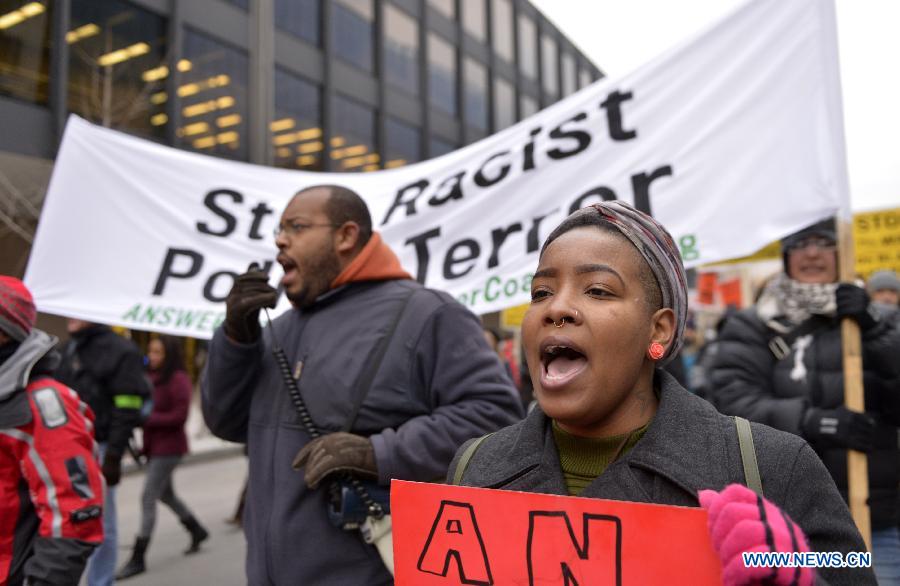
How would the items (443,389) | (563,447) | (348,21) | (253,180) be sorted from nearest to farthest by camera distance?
(563,447) → (443,389) → (253,180) → (348,21)

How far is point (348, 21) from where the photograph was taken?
20.4 m

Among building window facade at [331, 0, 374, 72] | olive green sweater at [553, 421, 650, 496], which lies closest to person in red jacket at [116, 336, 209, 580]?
olive green sweater at [553, 421, 650, 496]

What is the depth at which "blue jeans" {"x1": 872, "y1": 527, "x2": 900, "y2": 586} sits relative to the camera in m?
2.70

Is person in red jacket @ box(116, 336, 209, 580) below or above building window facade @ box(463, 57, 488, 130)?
below

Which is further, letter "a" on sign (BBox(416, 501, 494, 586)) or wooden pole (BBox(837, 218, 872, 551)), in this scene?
wooden pole (BBox(837, 218, 872, 551))

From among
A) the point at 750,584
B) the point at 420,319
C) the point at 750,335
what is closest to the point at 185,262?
→ the point at 420,319

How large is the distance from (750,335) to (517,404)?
4.29 ft

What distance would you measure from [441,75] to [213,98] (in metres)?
10.9

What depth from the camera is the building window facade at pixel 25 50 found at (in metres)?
11.8

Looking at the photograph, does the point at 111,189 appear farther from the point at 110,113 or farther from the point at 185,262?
the point at 110,113

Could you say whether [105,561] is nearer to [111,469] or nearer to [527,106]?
[111,469]

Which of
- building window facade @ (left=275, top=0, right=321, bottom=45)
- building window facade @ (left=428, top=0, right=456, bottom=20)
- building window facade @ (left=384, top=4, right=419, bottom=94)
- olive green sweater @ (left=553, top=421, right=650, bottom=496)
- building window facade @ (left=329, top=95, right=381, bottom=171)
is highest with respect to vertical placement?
building window facade @ (left=428, top=0, right=456, bottom=20)

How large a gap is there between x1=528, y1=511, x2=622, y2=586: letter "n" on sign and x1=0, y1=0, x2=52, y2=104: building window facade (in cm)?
1343

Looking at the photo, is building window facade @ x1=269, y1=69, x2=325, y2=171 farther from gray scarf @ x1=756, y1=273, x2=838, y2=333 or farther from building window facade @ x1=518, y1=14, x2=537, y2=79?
gray scarf @ x1=756, y1=273, x2=838, y2=333
